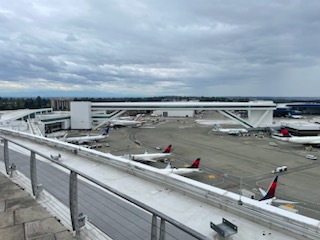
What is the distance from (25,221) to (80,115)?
8429cm

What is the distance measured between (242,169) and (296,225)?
119 ft

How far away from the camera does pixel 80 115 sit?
86312 millimetres

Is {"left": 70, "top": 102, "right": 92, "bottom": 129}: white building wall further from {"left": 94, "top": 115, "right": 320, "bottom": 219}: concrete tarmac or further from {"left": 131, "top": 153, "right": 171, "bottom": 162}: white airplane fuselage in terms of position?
{"left": 131, "top": 153, "right": 171, "bottom": 162}: white airplane fuselage

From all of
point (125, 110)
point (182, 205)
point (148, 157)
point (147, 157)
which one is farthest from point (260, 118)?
point (182, 205)

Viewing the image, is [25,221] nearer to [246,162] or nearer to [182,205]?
[182,205]

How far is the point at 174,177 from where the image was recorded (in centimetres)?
880

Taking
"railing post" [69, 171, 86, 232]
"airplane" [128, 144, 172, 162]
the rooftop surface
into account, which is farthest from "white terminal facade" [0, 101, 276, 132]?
"railing post" [69, 171, 86, 232]

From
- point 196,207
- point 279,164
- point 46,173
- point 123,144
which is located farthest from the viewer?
point 123,144

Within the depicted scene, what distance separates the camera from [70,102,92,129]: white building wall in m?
86.0

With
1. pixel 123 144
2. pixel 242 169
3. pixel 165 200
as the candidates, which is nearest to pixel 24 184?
pixel 165 200

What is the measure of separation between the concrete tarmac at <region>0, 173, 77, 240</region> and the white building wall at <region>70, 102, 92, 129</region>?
81812 mm

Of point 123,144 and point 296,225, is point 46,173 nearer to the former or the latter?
point 296,225

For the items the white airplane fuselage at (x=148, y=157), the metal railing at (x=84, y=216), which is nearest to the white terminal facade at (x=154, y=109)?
the white airplane fuselage at (x=148, y=157)

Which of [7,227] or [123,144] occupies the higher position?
[7,227]
